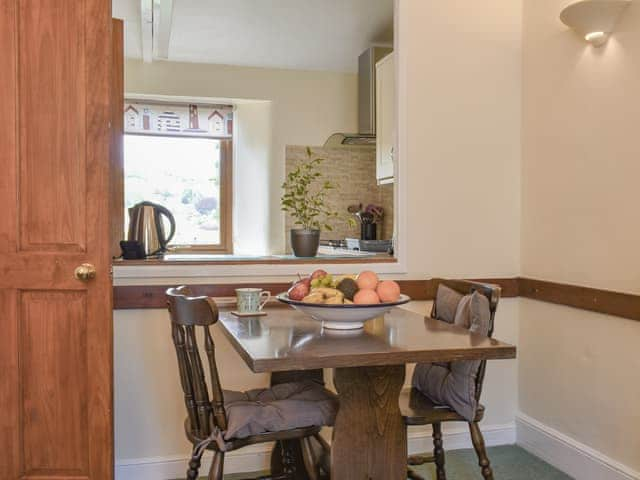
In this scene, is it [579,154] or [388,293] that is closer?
[388,293]

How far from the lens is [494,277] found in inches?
115

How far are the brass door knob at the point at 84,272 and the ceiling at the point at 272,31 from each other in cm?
226

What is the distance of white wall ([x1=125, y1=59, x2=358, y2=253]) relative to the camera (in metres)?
5.04

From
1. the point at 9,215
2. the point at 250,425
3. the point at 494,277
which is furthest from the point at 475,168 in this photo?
the point at 9,215

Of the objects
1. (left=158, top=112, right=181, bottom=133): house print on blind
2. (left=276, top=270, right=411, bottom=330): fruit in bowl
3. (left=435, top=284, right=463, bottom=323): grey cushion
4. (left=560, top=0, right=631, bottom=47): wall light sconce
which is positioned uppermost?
(left=158, top=112, right=181, bottom=133): house print on blind

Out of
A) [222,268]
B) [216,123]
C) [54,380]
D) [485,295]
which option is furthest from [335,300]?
[216,123]

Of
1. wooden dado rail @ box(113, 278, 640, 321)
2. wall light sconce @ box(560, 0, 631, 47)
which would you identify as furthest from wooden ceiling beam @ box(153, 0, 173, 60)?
wall light sconce @ box(560, 0, 631, 47)

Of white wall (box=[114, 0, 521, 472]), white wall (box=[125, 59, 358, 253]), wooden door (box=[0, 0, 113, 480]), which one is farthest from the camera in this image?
white wall (box=[125, 59, 358, 253])

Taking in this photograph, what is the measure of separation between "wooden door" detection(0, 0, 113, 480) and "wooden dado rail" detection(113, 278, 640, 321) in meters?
0.27

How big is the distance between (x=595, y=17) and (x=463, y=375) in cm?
146

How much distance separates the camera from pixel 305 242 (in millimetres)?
2820

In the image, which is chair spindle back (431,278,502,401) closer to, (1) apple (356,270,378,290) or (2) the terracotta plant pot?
(1) apple (356,270,378,290)

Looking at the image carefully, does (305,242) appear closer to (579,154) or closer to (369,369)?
(369,369)

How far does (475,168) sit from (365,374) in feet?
4.92
